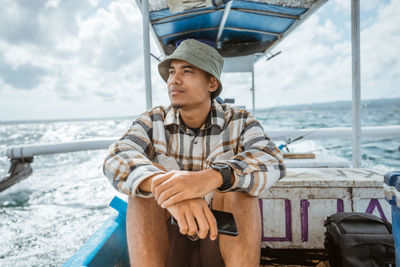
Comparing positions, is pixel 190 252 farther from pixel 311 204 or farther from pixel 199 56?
pixel 199 56

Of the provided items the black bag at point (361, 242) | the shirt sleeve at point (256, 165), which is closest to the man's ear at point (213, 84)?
the shirt sleeve at point (256, 165)

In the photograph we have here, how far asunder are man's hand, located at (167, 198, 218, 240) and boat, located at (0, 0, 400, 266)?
53 cm

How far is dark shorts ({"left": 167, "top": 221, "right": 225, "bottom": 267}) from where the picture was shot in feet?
3.87

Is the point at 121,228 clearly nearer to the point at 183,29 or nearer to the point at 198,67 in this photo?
the point at 198,67

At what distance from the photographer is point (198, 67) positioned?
139cm

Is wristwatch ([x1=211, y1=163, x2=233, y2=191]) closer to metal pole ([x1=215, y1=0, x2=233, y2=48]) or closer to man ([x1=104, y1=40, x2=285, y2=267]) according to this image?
man ([x1=104, y1=40, x2=285, y2=267])

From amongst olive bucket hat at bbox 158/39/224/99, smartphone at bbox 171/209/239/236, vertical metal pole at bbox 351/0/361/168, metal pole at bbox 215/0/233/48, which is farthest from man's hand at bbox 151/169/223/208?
metal pole at bbox 215/0/233/48

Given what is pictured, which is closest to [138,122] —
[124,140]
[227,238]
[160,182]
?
[124,140]

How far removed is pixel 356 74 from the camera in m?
2.40

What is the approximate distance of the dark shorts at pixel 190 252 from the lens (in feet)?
3.87

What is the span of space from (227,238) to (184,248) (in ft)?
1.03

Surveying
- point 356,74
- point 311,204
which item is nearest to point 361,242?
point 311,204

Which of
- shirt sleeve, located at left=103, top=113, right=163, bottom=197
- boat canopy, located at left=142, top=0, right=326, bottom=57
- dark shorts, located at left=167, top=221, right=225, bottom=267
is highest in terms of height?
boat canopy, located at left=142, top=0, right=326, bottom=57

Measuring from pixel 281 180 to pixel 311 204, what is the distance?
269 millimetres
